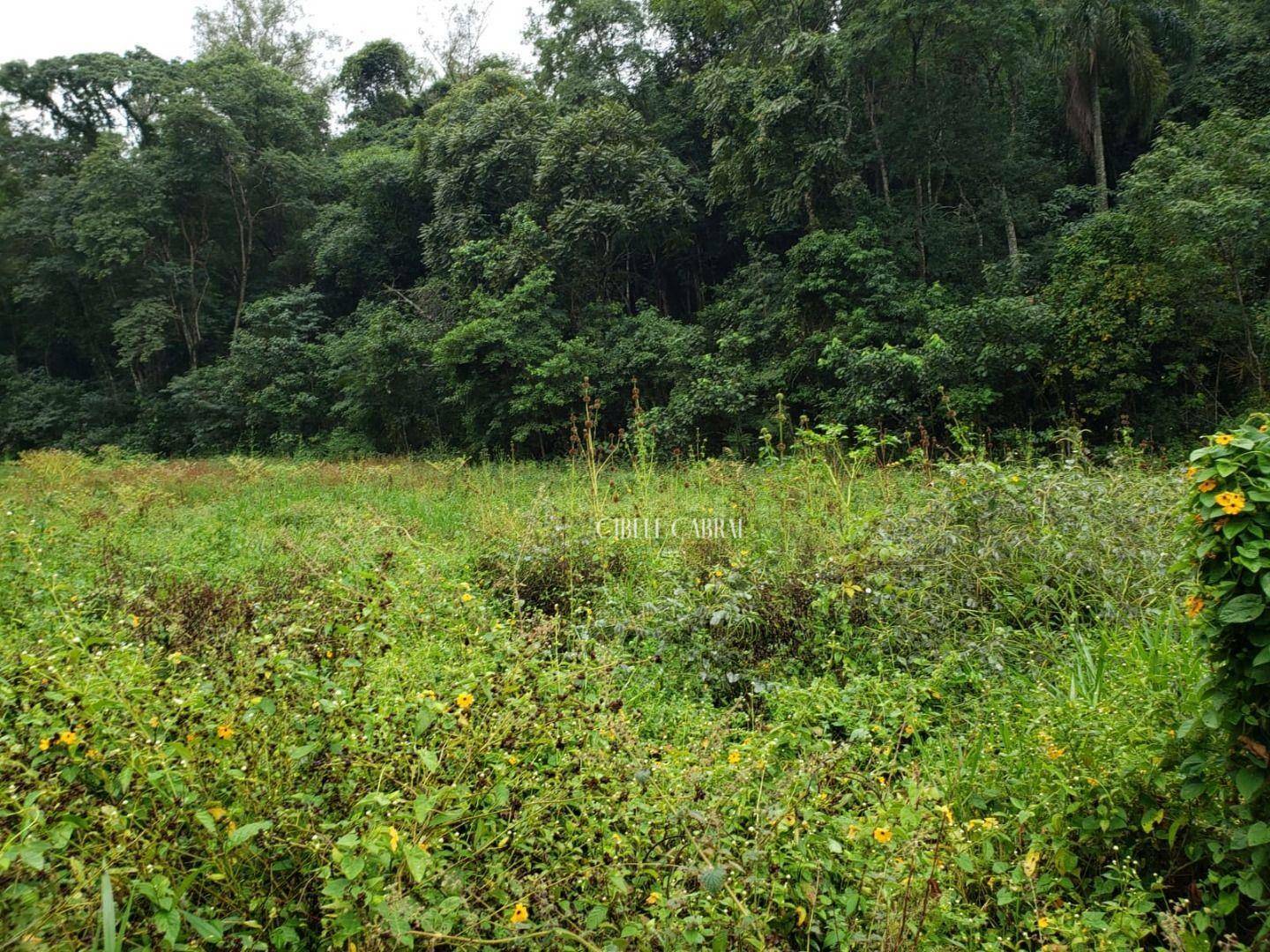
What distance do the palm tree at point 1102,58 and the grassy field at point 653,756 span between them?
11.3m

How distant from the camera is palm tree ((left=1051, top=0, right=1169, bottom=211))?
11789mm

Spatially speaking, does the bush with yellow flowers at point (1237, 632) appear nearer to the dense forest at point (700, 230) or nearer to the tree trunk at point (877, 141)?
the dense forest at point (700, 230)

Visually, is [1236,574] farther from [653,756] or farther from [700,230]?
[700,230]

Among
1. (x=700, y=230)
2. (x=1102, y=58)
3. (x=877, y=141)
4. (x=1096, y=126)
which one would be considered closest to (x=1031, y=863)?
(x=877, y=141)

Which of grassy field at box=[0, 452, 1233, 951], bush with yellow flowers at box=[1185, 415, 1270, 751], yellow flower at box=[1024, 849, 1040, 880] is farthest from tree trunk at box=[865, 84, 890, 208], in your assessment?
yellow flower at box=[1024, 849, 1040, 880]

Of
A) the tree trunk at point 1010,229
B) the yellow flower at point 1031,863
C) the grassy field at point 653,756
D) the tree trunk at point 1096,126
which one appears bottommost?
the yellow flower at point 1031,863

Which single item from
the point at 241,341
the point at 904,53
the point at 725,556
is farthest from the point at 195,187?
the point at 725,556

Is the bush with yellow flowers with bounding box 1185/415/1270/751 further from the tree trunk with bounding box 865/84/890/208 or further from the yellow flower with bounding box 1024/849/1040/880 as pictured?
the tree trunk with bounding box 865/84/890/208

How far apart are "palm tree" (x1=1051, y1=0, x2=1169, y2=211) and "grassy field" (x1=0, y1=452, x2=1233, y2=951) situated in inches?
446

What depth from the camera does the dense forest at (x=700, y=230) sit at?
9914mm

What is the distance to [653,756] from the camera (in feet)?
7.70

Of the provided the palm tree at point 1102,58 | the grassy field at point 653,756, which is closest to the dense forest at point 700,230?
the palm tree at point 1102,58

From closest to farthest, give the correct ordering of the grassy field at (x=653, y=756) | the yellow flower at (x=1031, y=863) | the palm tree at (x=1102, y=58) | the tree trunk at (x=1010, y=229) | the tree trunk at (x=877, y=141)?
the grassy field at (x=653, y=756) → the yellow flower at (x=1031, y=863) → the palm tree at (x=1102, y=58) → the tree trunk at (x=1010, y=229) → the tree trunk at (x=877, y=141)

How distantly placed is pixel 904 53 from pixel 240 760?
14.5 m
